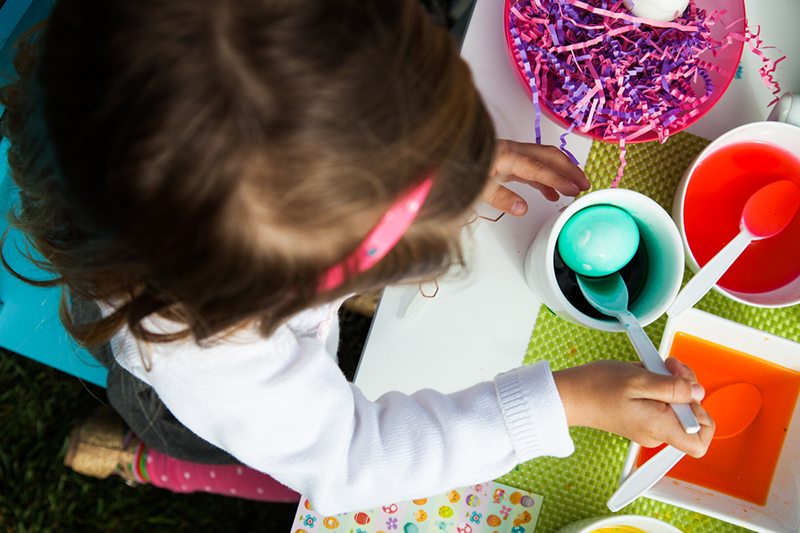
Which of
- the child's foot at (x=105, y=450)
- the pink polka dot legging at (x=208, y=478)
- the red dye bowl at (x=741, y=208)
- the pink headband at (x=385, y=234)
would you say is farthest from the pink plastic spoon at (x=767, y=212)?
the child's foot at (x=105, y=450)

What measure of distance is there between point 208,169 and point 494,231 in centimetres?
31

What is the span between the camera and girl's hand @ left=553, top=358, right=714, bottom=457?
0.52 m

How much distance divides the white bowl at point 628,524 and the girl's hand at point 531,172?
0.25 meters

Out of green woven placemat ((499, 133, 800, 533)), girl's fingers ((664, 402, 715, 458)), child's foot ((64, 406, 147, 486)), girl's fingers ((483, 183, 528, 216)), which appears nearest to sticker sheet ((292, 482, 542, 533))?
green woven placemat ((499, 133, 800, 533))

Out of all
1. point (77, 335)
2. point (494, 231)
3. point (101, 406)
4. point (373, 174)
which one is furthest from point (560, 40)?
point (101, 406)

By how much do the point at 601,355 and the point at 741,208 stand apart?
168 millimetres

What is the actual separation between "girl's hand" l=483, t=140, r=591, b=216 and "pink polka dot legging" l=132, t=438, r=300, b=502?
1.40 ft

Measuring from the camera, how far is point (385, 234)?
15.6 inches

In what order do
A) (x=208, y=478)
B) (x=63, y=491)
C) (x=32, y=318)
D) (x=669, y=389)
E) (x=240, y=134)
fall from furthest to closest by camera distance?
(x=63, y=491) → (x=208, y=478) → (x=32, y=318) → (x=669, y=389) → (x=240, y=134)

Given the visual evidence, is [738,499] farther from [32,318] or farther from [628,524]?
[32,318]

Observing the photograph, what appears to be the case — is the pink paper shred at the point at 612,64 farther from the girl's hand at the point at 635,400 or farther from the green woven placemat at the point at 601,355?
the girl's hand at the point at 635,400

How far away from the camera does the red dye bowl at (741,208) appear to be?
1.91 ft

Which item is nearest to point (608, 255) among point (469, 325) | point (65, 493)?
point (469, 325)

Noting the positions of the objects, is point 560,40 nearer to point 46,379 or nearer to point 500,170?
point 500,170
